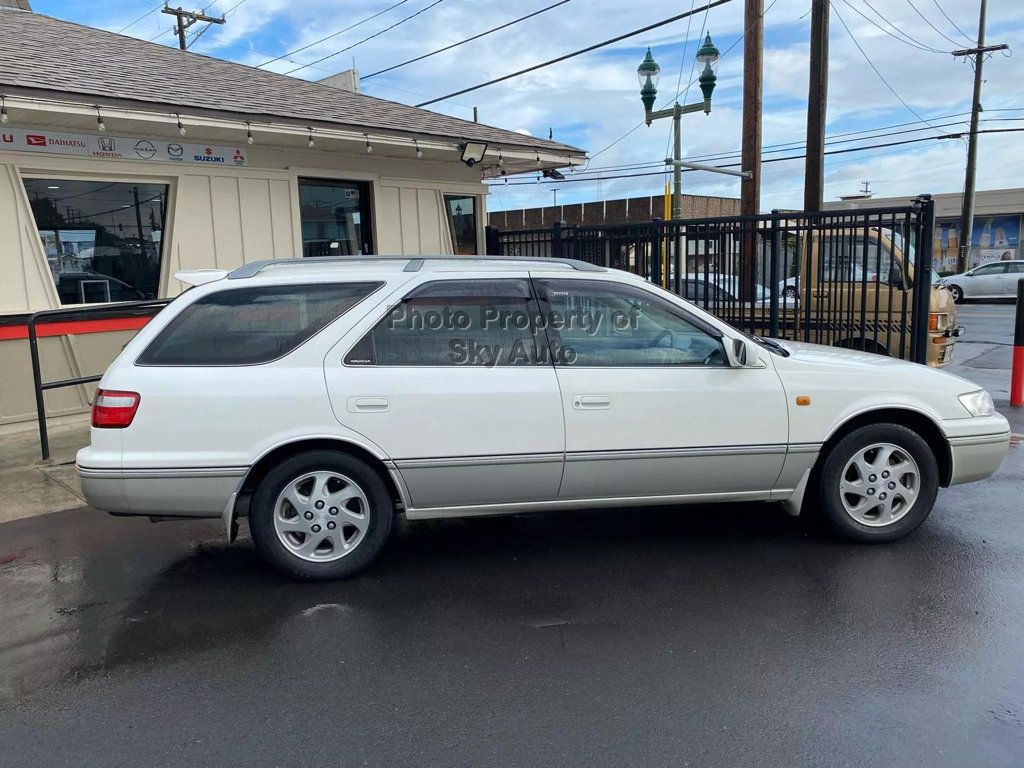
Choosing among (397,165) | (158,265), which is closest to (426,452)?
(158,265)

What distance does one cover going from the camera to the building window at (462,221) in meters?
11.2

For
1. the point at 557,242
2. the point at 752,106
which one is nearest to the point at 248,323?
the point at 557,242

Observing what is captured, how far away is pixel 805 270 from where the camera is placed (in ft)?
29.3

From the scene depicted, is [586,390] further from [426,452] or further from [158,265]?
[158,265]

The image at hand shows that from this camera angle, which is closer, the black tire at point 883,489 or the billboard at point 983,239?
the black tire at point 883,489

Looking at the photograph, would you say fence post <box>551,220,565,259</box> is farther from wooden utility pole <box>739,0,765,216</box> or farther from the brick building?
the brick building

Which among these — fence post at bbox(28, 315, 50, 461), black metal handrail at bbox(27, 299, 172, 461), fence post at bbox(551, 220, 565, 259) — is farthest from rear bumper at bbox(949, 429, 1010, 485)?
fence post at bbox(28, 315, 50, 461)

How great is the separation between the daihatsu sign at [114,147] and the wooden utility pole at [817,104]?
343 inches

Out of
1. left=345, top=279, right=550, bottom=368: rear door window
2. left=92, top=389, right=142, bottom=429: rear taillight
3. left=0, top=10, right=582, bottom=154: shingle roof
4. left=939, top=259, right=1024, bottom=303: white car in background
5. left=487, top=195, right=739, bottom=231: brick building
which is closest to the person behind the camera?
left=92, top=389, right=142, bottom=429: rear taillight

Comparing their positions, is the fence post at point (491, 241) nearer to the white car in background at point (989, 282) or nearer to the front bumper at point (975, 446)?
the front bumper at point (975, 446)

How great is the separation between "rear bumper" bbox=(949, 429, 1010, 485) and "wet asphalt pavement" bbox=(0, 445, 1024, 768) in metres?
0.42

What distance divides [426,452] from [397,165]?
705 centimetres

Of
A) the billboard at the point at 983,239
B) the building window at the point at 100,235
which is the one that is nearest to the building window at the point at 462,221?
the building window at the point at 100,235

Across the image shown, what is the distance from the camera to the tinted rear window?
165 inches
